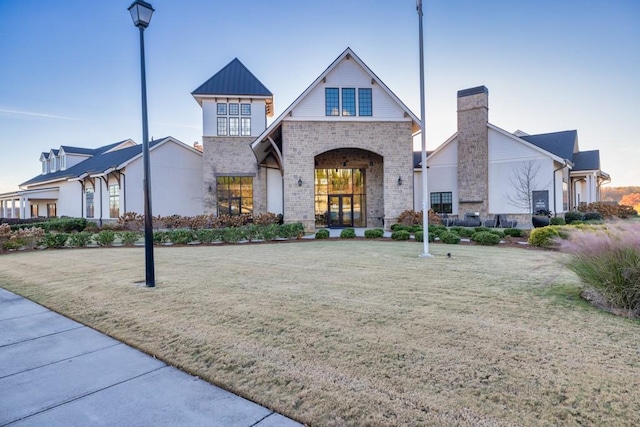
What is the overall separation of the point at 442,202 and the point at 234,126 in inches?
637

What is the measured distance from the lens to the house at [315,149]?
18.5 meters

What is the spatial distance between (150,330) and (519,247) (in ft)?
39.0

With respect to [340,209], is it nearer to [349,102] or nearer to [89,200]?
[349,102]

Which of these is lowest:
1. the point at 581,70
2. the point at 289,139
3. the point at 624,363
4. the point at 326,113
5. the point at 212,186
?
the point at 624,363

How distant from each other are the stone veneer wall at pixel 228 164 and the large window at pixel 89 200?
10661 millimetres

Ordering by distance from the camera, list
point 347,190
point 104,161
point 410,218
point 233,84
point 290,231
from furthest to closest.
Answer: point 104,161 → point 233,84 → point 347,190 → point 410,218 → point 290,231

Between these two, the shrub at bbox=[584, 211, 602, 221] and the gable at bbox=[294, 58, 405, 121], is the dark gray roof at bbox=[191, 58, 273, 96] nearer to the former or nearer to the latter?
the gable at bbox=[294, 58, 405, 121]

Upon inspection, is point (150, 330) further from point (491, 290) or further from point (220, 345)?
point (491, 290)

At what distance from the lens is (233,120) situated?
23109 mm

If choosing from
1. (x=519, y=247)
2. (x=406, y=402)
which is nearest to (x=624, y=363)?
(x=406, y=402)

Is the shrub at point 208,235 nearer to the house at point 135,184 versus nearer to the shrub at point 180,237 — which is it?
the shrub at point 180,237

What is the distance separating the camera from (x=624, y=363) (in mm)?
3043

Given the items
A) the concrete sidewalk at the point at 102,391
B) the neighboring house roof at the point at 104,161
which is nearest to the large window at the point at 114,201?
the neighboring house roof at the point at 104,161

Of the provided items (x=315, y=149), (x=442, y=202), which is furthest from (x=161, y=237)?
(x=442, y=202)
